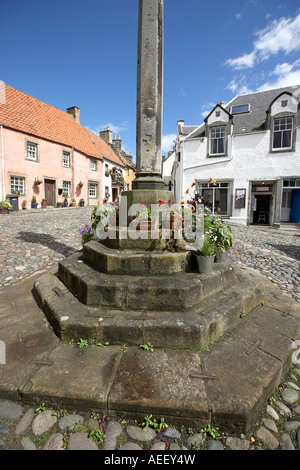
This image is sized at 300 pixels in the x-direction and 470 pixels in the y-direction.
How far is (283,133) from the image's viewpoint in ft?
46.4

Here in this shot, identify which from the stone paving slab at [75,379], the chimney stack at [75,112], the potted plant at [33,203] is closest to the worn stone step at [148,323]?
the stone paving slab at [75,379]

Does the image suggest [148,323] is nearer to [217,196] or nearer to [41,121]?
[217,196]

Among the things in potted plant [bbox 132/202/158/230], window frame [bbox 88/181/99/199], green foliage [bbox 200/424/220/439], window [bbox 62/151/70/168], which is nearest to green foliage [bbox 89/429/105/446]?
green foliage [bbox 200/424/220/439]

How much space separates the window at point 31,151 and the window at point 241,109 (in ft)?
49.3

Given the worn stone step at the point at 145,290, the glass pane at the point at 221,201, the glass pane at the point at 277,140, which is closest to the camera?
the worn stone step at the point at 145,290

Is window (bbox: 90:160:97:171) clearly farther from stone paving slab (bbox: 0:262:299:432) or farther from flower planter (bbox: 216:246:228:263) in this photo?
stone paving slab (bbox: 0:262:299:432)

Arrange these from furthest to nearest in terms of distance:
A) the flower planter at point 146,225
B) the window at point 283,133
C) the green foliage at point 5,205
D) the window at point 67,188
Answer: the window at point 67,188
the window at point 283,133
the green foliage at point 5,205
the flower planter at point 146,225

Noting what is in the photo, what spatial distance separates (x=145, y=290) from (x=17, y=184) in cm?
1687

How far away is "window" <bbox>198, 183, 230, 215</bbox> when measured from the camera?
51.6ft

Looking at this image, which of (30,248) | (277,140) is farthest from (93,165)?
→ (30,248)

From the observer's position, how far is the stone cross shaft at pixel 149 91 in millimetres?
3725

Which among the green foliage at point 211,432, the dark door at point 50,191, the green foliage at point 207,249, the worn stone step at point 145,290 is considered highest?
the dark door at point 50,191

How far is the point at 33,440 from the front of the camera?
5.13 feet

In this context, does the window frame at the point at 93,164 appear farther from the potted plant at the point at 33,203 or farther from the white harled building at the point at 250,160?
the white harled building at the point at 250,160
